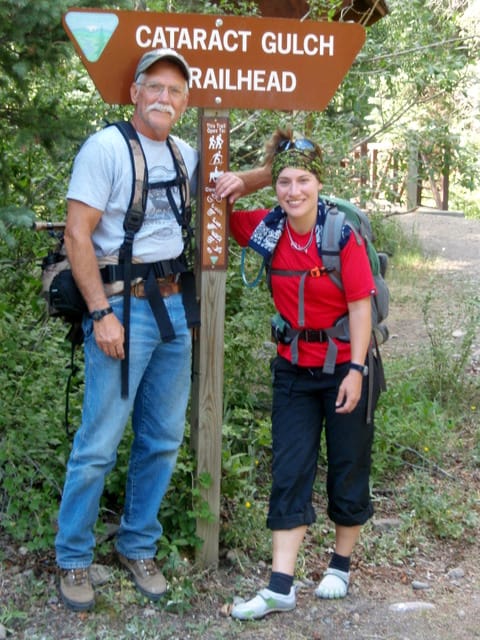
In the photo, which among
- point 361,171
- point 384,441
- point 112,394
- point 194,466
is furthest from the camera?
point 361,171

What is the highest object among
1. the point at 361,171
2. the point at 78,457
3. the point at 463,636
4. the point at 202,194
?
the point at 361,171

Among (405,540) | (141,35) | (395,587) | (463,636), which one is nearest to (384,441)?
(405,540)

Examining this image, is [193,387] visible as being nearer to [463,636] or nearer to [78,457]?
[78,457]

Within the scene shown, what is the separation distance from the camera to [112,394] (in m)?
3.57

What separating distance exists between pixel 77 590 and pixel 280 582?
2.79ft

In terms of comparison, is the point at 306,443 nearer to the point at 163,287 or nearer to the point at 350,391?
the point at 350,391

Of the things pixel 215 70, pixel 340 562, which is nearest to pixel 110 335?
pixel 215 70

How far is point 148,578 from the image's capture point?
3.90 metres

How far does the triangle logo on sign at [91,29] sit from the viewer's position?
3.55 metres

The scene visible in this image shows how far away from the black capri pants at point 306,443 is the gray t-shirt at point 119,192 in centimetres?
77

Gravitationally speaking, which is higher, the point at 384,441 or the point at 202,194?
the point at 202,194

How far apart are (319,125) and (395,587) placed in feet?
10.5

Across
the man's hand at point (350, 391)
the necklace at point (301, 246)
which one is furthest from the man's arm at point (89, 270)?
the man's hand at point (350, 391)

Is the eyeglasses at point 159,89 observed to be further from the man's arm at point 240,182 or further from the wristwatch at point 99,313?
the wristwatch at point 99,313
